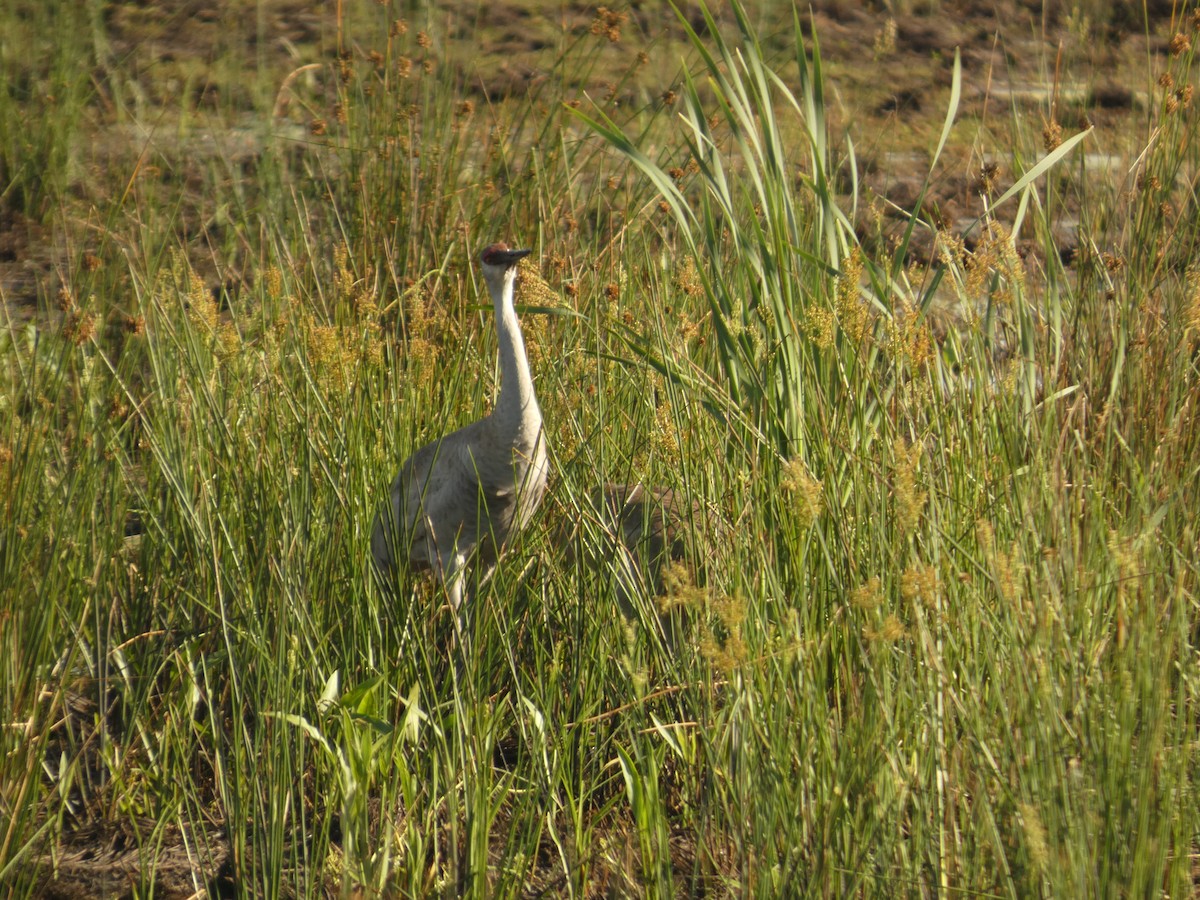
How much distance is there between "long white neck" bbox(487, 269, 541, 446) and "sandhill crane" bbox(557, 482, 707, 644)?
0.22 m

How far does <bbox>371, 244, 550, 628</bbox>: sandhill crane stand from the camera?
10.5 feet

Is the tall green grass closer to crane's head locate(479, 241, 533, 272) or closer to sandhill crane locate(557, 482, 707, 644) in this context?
sandhill crane locate(557, 482, 707, 644)

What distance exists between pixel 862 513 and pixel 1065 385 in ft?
3.78

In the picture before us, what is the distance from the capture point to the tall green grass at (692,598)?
1.94 m

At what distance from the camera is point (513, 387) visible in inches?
129

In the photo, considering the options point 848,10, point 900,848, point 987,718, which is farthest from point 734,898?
point 848,10

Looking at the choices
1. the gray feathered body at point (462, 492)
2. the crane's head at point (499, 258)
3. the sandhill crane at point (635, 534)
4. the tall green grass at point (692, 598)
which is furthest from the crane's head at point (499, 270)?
the sandhill crane at point (635, 534)

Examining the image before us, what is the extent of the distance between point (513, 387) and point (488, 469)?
0.75 ft

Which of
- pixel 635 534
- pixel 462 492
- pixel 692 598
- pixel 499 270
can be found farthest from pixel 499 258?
pixel 692 598

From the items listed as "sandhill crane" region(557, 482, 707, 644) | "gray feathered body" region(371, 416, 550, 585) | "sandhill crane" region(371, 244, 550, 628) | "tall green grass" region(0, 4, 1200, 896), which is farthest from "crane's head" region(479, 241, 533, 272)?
"sandhill crane" region(557, 482, 707, 644)

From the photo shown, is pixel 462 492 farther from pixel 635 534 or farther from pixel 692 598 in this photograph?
pixel 692 598

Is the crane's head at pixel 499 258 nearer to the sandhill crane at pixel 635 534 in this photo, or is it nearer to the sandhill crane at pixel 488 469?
the sandhill crane at pixel 488 469

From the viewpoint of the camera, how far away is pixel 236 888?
2486 millimetres

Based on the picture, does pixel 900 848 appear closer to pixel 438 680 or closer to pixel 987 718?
pixel 987 718
